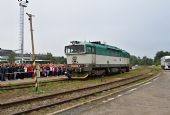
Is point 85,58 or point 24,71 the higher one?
point 85,58

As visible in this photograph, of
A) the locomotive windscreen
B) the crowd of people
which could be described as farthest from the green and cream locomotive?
the crowd of people

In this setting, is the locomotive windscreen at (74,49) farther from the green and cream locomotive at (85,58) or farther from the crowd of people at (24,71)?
the crowd of people at (24,71)

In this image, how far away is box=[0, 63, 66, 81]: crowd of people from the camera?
2857 cm

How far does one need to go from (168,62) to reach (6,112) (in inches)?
2390

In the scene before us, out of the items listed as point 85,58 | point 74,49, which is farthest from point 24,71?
point 85,58

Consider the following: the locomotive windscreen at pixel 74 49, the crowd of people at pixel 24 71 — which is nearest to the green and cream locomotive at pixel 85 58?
the locomotive windscreen at pixel 74 49

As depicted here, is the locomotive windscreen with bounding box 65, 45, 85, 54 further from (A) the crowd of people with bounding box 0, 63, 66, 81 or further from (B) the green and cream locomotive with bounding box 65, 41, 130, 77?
(A) the crowd of people with bounding box 0, 63, 66, 81

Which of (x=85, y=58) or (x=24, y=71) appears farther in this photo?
(x=24, y=71)

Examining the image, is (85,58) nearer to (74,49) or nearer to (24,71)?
(74,49)

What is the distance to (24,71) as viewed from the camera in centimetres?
3166

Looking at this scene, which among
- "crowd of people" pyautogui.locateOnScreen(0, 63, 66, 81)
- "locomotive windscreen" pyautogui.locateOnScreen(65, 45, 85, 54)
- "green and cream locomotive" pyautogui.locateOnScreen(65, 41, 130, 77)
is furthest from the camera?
"locomotive windscreen" pyautogui.locateOnScreen(65, 45, 85, 54)

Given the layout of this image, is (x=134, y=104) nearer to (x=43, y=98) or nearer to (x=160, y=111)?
(x=160, y=111)

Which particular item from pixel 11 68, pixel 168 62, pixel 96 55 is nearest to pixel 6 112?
pixel 11 68

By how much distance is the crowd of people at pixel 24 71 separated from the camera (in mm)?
28566
